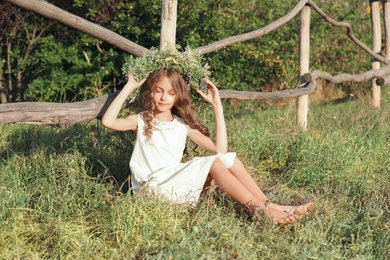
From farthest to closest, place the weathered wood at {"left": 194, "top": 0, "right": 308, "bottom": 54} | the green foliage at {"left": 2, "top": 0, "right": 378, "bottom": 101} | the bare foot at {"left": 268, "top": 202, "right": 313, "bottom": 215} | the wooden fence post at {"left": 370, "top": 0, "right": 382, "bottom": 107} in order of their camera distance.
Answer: the wooden fence post at {"left": 370, "top": 0, "right": 382, "bottom": 107}, the green foliage at {"left": 2, "top": 0, "right": 378, "bottom": 101}, the weathered wood at {"left": 194, "top": 0, "right": 308, "bottom": 54}, the bare foot at {"left": 268, "top": 202, "right": 313, "bottom": 215}

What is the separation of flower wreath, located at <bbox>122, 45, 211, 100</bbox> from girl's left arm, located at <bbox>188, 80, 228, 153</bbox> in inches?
3.0

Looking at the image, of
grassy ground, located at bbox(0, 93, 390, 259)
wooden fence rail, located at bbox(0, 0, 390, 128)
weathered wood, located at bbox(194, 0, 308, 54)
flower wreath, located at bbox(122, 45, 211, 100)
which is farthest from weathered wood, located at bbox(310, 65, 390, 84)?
flower wreath, located at bbox(122, 45, 211, 100)

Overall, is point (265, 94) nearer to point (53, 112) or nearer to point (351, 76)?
point (351, 76)

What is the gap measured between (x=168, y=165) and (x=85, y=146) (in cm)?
97

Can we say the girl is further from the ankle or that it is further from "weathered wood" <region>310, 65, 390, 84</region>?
"weathered wood" <region>310, 65, 390, 84</region>

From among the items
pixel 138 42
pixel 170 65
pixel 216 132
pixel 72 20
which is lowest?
pixel 216 132

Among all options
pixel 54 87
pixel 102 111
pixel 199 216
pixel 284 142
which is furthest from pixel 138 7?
pixel 199 216

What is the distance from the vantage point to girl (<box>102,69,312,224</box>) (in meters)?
3.58

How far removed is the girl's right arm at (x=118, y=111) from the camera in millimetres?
3646

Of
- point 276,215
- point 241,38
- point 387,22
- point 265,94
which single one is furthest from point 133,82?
point 387,22

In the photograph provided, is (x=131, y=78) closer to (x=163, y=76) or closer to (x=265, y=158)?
(x=163, y=76)

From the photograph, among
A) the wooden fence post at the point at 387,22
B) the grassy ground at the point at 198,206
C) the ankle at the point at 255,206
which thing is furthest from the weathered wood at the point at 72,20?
the wooden fence post at the point at 387,22

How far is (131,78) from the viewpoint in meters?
3.77

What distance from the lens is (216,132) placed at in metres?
3.93
